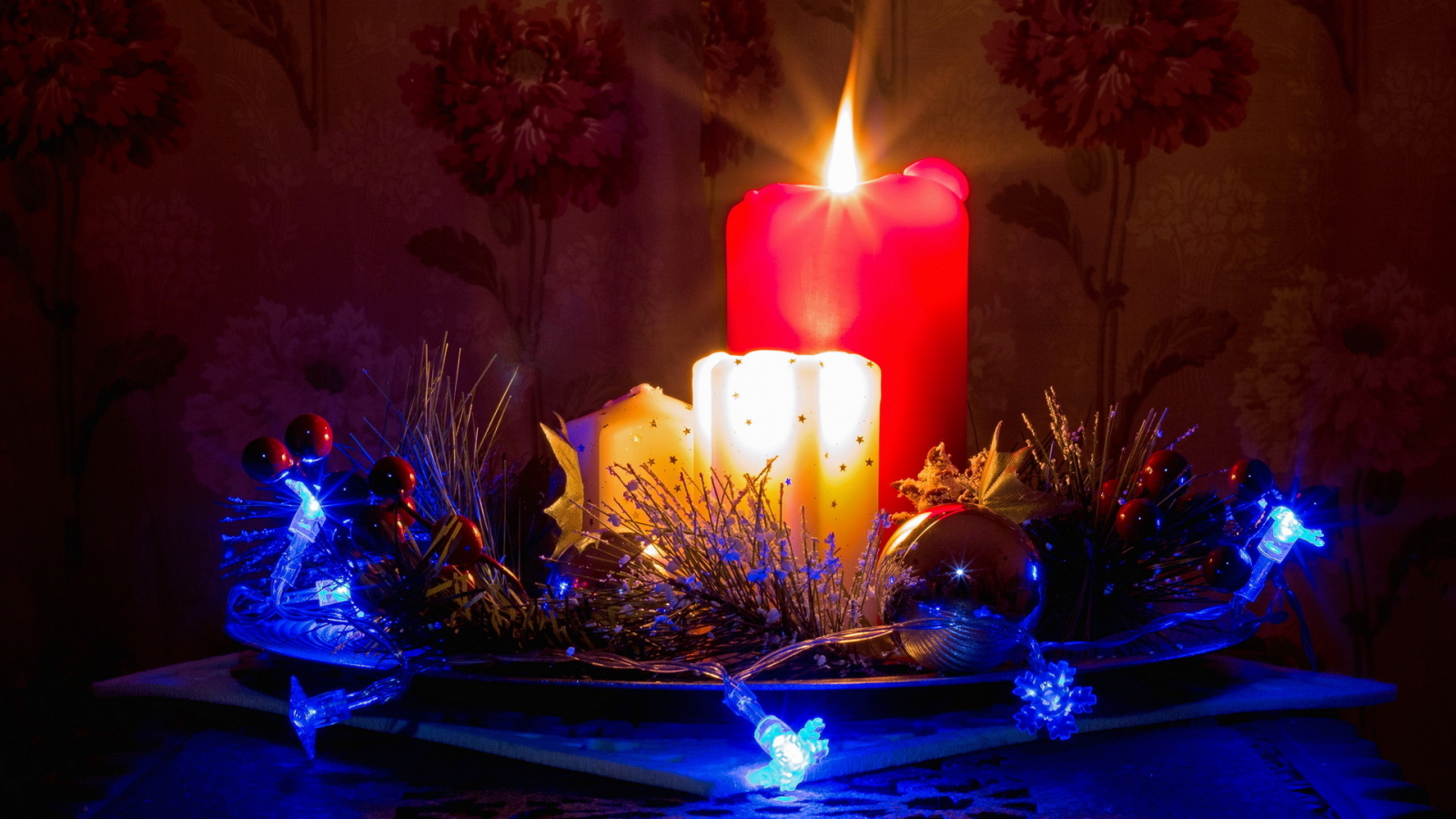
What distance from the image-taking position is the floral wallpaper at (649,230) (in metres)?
0.89

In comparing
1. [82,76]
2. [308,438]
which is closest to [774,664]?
[308,438]

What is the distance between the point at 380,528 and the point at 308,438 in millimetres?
67

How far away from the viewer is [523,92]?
0.98m

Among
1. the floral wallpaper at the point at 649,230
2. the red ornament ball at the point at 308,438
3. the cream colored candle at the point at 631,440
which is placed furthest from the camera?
the floral wallpaper at the point at 649,230

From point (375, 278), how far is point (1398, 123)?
0.94 metres

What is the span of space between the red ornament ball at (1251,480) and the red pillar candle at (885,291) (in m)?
0.17

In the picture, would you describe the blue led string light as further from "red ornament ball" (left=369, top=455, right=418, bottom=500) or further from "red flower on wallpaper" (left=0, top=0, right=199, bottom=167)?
"red flower on wallpaper" (left=0, top=0, right=199, bottom=167)

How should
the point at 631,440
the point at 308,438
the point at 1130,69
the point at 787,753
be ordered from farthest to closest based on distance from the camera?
the point at 1130,69, the point at 631,440, the point at 308,438, the point at 787,753

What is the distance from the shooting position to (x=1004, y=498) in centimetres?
55

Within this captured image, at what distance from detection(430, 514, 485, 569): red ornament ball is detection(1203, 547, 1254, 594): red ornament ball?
0.36 m

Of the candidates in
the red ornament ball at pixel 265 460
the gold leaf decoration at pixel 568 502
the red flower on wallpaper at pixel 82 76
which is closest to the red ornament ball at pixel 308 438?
the red ornament ball at pixel 265 460

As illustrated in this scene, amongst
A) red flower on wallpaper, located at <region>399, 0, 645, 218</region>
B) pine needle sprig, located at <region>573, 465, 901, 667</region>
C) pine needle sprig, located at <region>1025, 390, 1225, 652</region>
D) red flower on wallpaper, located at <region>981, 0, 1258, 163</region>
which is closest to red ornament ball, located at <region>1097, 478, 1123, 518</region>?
pine needle sprig, located at <region>1025, 390, 1225, 652</region>

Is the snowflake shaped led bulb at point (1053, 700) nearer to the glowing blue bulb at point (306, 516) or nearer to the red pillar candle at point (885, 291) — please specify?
the red pillar candle at point (885, 291)

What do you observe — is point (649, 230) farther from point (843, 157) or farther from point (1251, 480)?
point (1251, 480)
